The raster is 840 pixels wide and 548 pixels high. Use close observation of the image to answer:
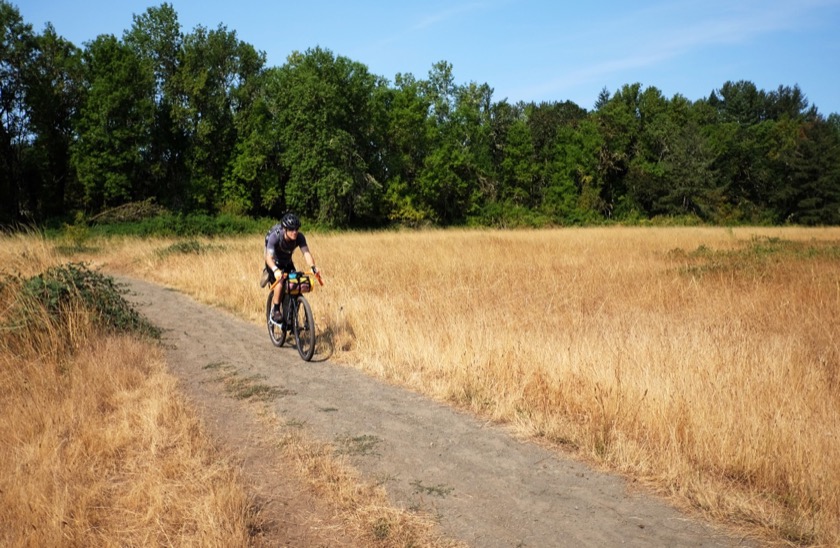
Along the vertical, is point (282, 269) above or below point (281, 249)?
below

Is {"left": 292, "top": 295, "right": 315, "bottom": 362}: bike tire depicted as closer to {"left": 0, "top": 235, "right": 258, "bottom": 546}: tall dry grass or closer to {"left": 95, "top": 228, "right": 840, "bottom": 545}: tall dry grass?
{"left": 95, "top": 228, "right": 840, "bottom": 545}: tall dry grass

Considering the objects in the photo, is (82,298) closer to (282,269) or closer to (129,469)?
(282,269)

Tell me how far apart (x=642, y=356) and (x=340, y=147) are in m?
37.4

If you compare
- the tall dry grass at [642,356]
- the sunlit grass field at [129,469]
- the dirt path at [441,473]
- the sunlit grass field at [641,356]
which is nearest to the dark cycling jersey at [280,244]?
the sunlit grass field at [641,356]

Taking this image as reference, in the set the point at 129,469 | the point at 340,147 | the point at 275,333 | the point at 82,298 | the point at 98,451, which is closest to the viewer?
the point at 129,469

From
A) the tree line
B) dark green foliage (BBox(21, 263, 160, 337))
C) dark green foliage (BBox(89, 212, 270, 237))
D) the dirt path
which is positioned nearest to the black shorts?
the dirt path

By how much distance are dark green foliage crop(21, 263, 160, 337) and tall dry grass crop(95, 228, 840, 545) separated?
289 cm

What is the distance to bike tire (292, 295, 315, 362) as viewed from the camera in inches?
320

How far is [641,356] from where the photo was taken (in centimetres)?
659

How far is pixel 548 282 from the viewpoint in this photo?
506 inches

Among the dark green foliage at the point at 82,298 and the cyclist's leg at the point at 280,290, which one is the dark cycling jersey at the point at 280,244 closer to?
the cyclist's leg at the point at 280,290

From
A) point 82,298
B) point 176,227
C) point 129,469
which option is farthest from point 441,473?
point 176,227

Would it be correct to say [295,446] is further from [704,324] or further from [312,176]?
[312,176]

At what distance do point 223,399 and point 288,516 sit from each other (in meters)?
2.81
